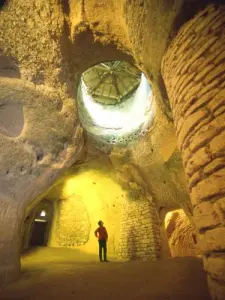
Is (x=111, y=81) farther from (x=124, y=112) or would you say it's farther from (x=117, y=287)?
(x=117, y=287)

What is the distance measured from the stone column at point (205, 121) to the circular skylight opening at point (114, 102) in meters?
3.69

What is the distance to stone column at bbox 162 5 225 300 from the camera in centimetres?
143

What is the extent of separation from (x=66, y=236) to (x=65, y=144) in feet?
20.7

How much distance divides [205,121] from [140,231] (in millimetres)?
5565

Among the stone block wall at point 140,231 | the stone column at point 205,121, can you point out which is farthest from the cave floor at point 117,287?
the stone block wall at point 140,231

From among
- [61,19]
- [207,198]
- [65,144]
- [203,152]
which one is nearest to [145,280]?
[207,198]

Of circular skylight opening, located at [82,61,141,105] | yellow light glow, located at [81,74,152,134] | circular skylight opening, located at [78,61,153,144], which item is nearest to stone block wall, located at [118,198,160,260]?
circular skylight opening, located at [78,61,153,144]

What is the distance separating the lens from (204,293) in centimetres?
198

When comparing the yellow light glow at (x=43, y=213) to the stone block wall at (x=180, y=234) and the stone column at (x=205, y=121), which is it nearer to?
the stone block wall at (x=180, y=234)

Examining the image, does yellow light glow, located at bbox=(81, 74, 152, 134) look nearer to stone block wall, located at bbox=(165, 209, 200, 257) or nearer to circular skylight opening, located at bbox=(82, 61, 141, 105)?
circular skylight opening, located at bbox=(82, 61, 141, 105)

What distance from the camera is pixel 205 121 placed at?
65.2 inches

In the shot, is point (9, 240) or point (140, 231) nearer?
point (9, 240)

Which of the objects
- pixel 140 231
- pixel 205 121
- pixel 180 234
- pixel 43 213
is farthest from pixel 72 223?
pixel 205 121

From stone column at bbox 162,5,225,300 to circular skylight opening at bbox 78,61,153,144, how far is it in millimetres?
3691
